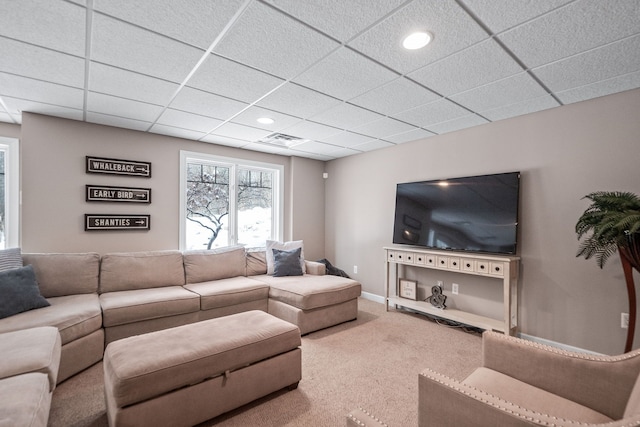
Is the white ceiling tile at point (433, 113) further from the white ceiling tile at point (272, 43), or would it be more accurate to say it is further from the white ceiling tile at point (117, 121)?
the white ceiling tile at point (117, 121)

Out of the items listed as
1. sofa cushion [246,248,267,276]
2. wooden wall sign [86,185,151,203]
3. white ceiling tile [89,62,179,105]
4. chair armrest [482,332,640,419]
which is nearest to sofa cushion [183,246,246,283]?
sofa cushion [246,248,267,276]

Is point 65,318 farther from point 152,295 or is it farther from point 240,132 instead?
point 240,132

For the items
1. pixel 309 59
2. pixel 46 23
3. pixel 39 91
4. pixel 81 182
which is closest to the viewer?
pixel 46 23

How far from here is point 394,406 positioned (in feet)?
6.59

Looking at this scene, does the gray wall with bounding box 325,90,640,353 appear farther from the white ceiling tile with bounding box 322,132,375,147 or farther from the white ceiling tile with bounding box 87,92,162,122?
→ the white ceiling tile with bounding box 87,92,162,122

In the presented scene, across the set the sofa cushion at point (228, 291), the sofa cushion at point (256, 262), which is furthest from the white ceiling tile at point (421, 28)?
the sofa cushion at point (256, 262)

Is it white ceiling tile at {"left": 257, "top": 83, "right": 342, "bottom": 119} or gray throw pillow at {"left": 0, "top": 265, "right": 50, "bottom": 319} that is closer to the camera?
gray throw pillow at {"left": 0, "top": 265, "right": 50, "bottom": 319}

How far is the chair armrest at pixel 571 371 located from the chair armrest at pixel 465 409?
0.59 meters

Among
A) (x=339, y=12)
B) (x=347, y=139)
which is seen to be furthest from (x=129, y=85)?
(x=347, y=139)

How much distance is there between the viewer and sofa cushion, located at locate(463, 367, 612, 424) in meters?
1.26

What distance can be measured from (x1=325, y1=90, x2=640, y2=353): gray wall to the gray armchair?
1780 millimetres

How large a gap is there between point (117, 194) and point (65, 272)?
42.0 inches

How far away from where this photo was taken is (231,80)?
2.37 m

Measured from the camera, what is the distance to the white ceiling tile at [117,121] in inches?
127
